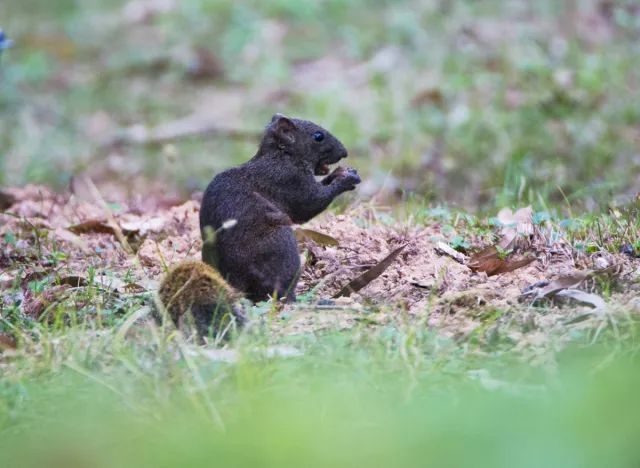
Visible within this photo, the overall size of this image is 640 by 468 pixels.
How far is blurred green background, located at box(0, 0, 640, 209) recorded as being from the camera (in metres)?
8.51

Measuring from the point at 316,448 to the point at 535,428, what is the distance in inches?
21.0

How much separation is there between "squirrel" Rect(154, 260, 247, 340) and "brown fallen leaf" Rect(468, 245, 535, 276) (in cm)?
124

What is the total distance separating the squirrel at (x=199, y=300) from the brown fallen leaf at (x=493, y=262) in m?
1.24

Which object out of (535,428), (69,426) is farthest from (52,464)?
(535,428)

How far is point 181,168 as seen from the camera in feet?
30.2

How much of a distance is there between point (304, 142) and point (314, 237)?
0.52m

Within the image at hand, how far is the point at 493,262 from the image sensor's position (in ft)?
16.3

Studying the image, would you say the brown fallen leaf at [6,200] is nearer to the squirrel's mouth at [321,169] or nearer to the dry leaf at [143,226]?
the dry leaf at [143,226]

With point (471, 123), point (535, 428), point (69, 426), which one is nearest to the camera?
point (535, 428)

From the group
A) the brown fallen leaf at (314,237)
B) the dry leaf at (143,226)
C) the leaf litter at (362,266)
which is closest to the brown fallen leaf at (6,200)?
the leaf litter at (362,266)

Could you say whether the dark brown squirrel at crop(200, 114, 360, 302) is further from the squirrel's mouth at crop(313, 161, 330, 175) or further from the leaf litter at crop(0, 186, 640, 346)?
the leaf litter at crop(0, 186, 640, 346)

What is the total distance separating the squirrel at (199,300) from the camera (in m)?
4.19

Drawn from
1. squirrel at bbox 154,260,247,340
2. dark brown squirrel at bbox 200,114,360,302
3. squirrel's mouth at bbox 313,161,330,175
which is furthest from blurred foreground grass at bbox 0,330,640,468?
squirrel's mouth at bbox 313,161,330,175

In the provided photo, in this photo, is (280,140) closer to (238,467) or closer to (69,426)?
(69,426)
